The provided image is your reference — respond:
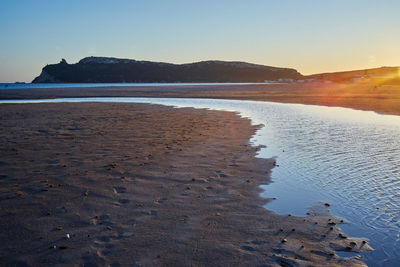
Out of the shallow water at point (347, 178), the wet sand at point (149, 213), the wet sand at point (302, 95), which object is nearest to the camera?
the wet sand at point (149, 213)

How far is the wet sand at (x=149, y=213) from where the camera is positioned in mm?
4750

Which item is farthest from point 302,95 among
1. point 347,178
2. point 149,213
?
point 149,213

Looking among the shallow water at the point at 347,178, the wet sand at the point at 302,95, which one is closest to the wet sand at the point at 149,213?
the shallow water at the point at 347,178

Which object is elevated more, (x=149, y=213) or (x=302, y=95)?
(x=302, y=95)

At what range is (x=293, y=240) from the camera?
522 centimetres

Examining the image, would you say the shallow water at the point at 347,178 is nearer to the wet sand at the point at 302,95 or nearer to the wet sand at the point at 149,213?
the wet sand at the point at 149,213

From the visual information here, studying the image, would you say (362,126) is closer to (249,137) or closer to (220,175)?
(249,137)

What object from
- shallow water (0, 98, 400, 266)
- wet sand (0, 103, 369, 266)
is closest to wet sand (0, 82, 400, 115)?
shallow water (0, 98, 400, 266)

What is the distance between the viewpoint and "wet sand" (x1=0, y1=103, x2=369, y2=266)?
15.6 ft

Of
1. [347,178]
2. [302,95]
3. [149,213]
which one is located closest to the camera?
[149,213]

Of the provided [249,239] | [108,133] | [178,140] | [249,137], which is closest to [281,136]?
[249,137]

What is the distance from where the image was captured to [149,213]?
6273mm

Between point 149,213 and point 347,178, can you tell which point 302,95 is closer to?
point 347,178

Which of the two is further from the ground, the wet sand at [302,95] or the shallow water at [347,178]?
the wet sand at [302,95]
